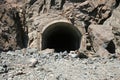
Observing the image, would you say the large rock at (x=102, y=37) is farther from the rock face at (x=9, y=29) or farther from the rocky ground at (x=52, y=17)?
the rock face at (x=9, y=29)

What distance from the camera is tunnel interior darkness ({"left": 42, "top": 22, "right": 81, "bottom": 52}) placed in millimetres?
19002

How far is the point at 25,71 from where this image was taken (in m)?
10.5

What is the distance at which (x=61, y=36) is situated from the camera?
77.9 ft

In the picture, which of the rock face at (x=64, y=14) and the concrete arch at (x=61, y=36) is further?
the concrete arch at (x=61, y=36)

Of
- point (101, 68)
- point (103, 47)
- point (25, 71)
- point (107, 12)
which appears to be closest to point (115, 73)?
point (101, 68)

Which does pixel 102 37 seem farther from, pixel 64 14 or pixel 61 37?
pixel 61 37

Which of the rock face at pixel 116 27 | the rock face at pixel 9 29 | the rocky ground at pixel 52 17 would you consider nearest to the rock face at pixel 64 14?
the rocky ground at pixel 52 17

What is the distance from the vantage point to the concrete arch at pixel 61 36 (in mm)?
18594

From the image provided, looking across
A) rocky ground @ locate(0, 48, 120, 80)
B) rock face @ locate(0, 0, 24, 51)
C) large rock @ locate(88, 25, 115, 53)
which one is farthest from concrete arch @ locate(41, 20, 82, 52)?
rocky ground @ locate(0, 48, 120, 80)

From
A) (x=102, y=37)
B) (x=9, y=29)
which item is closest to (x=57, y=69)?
(x=102, y=37)

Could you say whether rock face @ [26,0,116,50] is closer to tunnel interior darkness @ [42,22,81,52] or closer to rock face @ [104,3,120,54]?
tunnel interior darkness @ [42,22,81,52]

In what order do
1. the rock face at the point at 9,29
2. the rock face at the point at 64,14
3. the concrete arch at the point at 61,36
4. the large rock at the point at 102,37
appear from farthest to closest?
1. the concrete arch at the point at 61,36
2. the rock face at the point at 64,14
3. the rock face at the point at 9,29
4. the large rock at the point at 102,37

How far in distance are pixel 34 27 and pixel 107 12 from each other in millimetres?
4308

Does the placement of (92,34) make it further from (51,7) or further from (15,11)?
(15,11)
